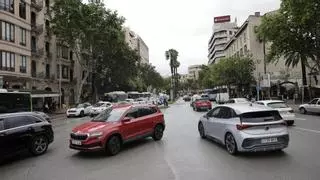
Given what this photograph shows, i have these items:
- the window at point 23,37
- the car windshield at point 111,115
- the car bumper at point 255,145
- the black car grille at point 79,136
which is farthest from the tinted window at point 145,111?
the window at point 23,37

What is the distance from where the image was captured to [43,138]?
502 inches

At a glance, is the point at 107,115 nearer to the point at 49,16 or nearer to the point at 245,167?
the point at 245,167

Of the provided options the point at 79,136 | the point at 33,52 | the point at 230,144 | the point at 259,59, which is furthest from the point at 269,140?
the point at 259,59

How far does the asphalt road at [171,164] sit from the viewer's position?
8594 mm

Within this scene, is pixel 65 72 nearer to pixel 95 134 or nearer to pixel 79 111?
pixel 79 111

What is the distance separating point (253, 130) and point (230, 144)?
3.27ft

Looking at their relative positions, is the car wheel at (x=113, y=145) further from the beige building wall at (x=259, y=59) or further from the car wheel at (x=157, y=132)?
the beige building wall at (x=259, y=59)

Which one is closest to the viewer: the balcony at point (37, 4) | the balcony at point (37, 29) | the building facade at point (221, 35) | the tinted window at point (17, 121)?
the tinted window at point (17, 121)

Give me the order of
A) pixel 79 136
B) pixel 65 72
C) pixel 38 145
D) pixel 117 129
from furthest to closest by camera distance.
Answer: pixel 65 72 → pixel 38 145 → pixel 117 129 → pixel 79 136

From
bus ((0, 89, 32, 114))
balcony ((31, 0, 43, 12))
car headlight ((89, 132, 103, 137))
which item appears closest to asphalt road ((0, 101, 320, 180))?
car headlight ((89, 132, 103, 137))

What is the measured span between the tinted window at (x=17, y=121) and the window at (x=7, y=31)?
2854cm

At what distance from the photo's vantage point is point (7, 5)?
126ft

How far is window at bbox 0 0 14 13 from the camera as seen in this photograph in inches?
1475

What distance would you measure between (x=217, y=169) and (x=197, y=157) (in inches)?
66.9
